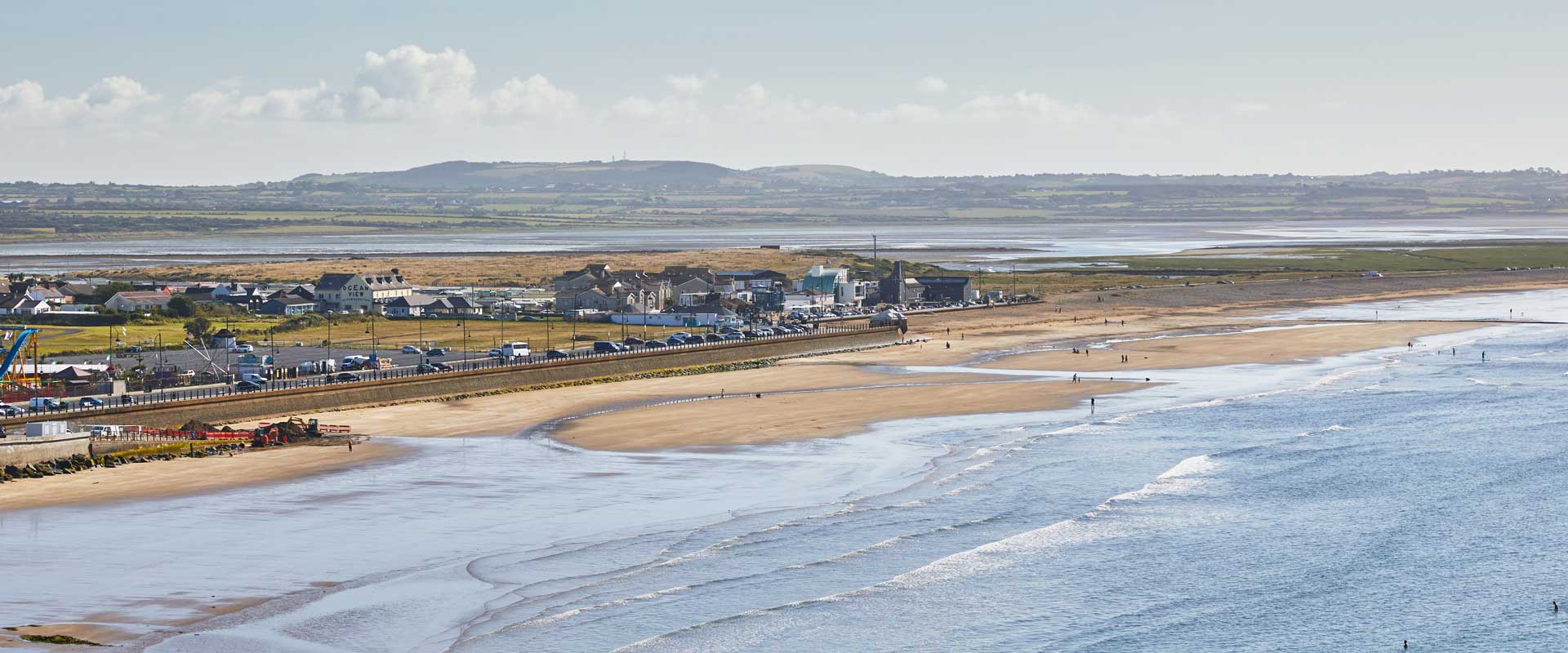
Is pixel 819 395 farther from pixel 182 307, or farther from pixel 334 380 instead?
pixel 182 307

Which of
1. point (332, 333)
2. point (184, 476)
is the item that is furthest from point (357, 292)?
point (184, 476)

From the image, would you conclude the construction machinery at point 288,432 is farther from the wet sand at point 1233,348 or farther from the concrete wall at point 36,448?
the wet sand at point 1233,348

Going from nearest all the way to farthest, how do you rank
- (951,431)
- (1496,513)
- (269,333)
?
1. (1496,513)
2. (951,431)
3. (269,333)

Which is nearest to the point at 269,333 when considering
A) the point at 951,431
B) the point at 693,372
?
the point at 693,372

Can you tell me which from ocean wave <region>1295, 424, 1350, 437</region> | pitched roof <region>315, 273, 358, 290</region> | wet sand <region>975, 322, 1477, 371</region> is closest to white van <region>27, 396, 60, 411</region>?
wet sand <region>975, 322, 1477, 371</region>

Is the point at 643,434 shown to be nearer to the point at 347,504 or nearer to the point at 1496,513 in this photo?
the point at 347,504

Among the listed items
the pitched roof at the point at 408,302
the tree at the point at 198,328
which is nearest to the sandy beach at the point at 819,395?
the tree at the point at 198,328
